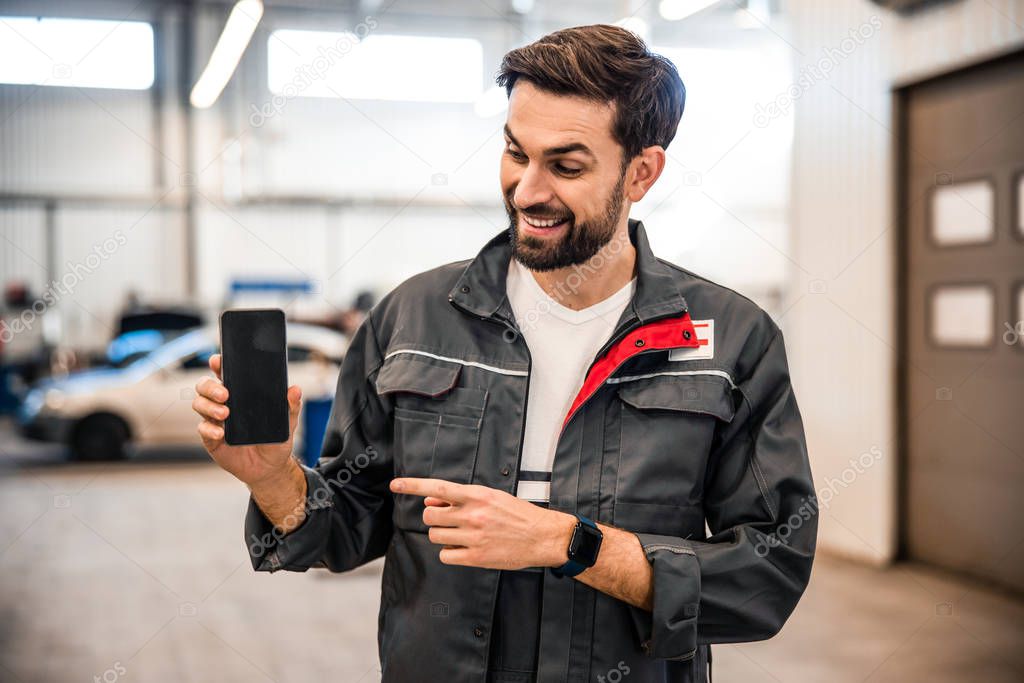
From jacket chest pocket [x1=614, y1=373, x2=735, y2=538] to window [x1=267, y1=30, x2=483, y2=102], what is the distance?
42.3 ft

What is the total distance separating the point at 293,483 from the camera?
51.2 inches

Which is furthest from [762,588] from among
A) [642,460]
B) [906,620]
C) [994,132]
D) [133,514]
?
[133,514]

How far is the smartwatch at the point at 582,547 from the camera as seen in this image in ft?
3.85

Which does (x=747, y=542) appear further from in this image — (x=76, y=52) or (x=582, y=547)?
(x=76, y=52)

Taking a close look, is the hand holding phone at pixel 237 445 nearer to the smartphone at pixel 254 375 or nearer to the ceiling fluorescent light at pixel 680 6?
the smartphone at pixel 254 375

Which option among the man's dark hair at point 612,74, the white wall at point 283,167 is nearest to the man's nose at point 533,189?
the man's dark hair at point 612,74

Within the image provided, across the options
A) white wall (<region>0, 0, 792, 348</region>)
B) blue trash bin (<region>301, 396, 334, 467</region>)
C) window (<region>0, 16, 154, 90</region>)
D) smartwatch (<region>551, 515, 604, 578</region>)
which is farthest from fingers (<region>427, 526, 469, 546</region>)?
white wall (<region>0, 0, 792, 348</region>)

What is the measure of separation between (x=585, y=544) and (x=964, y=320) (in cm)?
406

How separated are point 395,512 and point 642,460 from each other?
0.39 meters

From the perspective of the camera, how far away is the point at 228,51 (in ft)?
35.2

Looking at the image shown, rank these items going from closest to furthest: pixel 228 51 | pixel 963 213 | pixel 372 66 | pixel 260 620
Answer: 1. pixel 260 620
2. pixel 963 213
3. pixel 228 51
4. pixel 372 66

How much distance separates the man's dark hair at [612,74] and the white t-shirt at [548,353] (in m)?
0.25

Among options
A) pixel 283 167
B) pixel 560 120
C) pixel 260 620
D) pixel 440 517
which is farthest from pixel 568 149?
pixel 283 167

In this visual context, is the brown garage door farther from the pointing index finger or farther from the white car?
the white car
